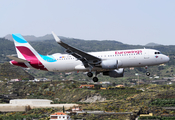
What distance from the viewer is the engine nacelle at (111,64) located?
218 ft

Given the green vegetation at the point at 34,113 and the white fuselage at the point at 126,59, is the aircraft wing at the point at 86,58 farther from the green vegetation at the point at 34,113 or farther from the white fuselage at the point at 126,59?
the green vegetation at the point at 34,113

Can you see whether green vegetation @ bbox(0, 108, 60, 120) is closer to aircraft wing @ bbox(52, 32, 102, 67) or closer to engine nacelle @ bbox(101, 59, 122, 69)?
aircraft wing @ bbox(52, 32, 102, 67)

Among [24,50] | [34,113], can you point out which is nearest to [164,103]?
[34,113]

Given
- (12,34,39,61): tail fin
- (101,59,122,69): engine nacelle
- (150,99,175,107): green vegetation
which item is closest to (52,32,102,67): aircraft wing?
(101,59,122,69): engine nacelle

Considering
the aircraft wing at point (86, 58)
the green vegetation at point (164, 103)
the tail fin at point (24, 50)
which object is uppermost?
the tail fin at point (24, 50)

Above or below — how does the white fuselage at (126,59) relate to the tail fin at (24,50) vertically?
below

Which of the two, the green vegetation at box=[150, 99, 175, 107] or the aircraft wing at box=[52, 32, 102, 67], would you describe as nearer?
the aircraft wing at box=[52, 32, 102, 67]

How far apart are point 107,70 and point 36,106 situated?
343ft

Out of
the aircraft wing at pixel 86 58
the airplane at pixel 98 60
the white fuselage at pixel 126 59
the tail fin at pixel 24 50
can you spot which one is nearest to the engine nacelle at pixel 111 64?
the airplane at pixel 98 60

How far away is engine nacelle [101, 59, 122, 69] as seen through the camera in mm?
66500

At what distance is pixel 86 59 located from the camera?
224ft

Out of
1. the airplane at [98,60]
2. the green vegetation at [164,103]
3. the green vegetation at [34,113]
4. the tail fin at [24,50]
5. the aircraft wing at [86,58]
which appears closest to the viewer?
the aircraft wing at [86,58]

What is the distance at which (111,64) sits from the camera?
6656cm

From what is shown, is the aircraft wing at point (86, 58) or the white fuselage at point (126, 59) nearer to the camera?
the aircraft wing at point (86, 58)
